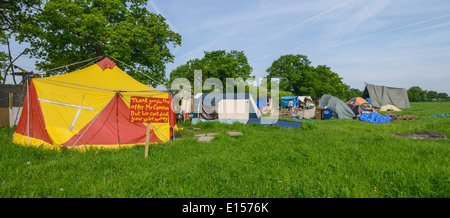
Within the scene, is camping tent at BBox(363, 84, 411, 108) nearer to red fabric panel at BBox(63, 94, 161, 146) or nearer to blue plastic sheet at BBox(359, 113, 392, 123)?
blue plastic sheet at BBox(359, 113, 392, 123)

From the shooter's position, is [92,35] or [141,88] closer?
[141,88]

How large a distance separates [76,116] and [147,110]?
2811 mm

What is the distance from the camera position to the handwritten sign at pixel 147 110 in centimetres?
477

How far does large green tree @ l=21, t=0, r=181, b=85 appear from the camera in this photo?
504 inches

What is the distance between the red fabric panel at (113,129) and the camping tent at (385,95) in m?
25.9

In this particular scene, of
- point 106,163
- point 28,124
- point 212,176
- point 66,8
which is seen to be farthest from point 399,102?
point 66,8

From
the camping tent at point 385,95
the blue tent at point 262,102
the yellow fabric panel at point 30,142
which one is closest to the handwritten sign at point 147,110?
the yellow fabric panel at point 30,142

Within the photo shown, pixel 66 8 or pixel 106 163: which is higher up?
pixel 66 8

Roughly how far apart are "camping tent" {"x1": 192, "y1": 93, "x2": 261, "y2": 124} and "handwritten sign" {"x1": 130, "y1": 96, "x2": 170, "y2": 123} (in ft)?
26.7

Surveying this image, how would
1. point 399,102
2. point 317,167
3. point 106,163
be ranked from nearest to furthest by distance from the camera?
1. point 317,167
2. point 106,163
3. point 399,102

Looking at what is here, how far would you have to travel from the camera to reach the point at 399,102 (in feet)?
76.3

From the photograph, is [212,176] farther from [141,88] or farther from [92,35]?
[92,35]

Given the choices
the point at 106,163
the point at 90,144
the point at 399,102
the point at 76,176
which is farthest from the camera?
the point at 399,102
